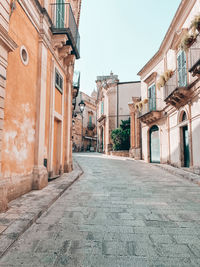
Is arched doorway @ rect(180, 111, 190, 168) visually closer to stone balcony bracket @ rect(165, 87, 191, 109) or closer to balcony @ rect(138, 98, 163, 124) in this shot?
stone balcony bracket @ rect(165, 87, 191, 109)

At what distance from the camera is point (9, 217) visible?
314cm

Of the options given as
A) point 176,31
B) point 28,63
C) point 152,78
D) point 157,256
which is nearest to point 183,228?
point 157,256

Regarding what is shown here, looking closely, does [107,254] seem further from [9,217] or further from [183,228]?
[9,217]

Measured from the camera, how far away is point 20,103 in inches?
183

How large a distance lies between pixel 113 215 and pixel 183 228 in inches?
48.1

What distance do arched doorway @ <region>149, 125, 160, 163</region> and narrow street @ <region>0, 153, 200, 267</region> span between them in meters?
10.4

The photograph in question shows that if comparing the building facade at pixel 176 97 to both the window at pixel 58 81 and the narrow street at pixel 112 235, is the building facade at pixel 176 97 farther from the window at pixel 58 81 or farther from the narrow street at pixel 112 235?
the narrow street at pixel 112 235

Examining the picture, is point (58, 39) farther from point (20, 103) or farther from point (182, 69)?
point (182, 69)

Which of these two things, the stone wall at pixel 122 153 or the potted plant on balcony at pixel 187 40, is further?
the stone wall at pixel 122 153

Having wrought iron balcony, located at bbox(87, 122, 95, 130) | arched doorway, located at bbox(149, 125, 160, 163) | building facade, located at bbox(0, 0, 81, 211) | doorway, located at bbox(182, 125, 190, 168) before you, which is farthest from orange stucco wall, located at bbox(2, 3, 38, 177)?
wrought iron balcony, located at bbox(87, 122, 95, 130)

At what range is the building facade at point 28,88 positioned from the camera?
12.8 ft

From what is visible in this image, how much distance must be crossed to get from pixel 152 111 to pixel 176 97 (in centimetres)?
364

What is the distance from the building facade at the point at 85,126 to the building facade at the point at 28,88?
2801cm

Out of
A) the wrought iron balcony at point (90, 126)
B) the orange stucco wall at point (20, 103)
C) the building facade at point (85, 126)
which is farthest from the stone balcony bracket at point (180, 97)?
the wrought iron balcony at point (90, 126)
